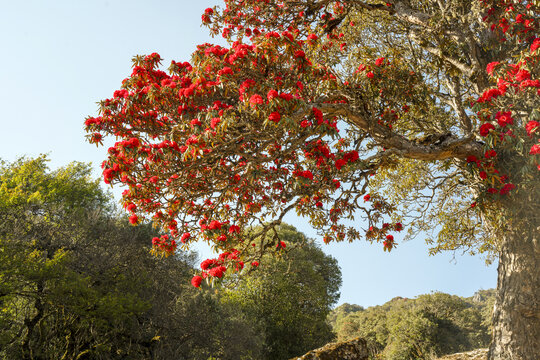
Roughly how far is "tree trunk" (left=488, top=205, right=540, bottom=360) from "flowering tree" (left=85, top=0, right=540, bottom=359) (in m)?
0.02

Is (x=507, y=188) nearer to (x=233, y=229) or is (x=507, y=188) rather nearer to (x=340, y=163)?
(x=340, y=163)

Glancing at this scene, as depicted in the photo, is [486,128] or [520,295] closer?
[486,128]

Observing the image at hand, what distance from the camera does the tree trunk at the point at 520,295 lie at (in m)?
6.31

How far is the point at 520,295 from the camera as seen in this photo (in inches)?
255

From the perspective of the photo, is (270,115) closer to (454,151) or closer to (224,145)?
(224,145)

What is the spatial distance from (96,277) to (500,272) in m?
14.1

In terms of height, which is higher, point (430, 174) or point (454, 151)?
point (430, 174)

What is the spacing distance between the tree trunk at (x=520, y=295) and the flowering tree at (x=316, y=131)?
0.02 metres

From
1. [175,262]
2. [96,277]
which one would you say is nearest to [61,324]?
[96,277]

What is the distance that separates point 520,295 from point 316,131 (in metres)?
5.81

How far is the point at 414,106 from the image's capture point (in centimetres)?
785

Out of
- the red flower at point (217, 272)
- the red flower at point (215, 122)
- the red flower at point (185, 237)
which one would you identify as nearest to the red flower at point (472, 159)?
the red flower at point (215, 122)

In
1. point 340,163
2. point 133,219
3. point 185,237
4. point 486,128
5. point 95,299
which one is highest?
point 486,128

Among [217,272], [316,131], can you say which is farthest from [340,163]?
[217,272]
